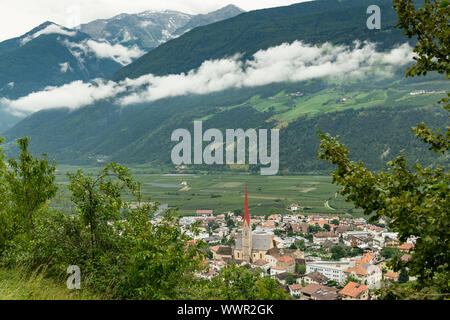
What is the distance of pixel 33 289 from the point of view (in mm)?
6895

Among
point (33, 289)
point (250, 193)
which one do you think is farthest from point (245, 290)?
point (250, 193)

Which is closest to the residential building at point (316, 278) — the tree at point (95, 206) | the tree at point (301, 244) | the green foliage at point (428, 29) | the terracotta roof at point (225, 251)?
the terracotta roof at point (225, 251)

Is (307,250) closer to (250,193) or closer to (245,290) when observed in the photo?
(250,193)

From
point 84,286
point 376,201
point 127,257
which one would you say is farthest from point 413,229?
point 84,286

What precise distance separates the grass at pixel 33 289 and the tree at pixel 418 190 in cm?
516

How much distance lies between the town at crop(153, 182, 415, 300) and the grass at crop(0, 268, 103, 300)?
19.0 meters

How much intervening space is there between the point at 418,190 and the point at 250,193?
11081 centimetres

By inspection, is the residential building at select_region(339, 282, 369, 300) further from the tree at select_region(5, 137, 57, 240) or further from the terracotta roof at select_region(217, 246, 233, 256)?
the tree at select_region(5, 137, 57, 240)

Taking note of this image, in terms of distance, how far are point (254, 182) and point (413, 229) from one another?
134m

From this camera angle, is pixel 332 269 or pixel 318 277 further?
pixel 332 269

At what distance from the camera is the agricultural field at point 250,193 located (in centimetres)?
9624

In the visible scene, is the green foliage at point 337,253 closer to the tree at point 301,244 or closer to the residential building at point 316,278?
the tree at point 301,244

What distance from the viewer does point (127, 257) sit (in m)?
8.19
